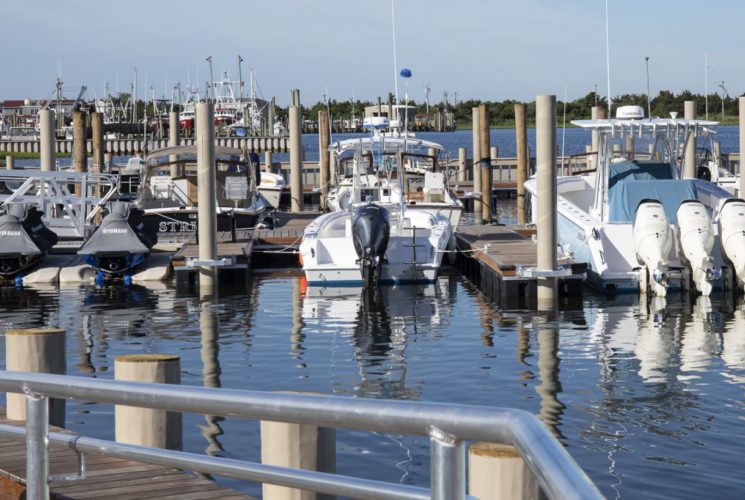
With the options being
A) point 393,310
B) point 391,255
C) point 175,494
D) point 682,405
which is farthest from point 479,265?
point 175,494

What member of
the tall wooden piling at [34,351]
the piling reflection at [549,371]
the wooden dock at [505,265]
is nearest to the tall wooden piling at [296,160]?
the wooden dock at [505,265]

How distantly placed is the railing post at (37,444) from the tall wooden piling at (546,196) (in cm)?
1364

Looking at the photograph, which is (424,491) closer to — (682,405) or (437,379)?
(682,405)

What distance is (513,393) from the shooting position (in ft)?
38.2

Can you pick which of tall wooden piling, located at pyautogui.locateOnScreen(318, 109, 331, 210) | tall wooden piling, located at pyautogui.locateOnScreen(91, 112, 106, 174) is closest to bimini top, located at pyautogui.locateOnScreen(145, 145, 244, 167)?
tall wooden piling, located at pyautogui.locateOnScreen(318, 109, 331, 210)

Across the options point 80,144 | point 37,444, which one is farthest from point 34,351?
point 80,144

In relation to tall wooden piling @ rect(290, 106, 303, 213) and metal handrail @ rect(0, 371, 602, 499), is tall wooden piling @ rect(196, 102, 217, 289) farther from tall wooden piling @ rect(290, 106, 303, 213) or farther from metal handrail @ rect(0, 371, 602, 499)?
metal handrail @ rect(0, 371, 602, 499)

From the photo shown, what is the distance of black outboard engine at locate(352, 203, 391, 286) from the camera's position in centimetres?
1894

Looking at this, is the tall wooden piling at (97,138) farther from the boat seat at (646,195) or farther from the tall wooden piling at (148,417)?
the tall wooden piling at (148,417)

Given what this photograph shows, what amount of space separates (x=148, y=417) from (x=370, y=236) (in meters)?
12.2

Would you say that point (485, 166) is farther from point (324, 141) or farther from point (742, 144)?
point (742, 144)

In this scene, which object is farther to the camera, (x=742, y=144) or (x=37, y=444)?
(x=742, y=144)

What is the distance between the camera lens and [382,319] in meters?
17.0

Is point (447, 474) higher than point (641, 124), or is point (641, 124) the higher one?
point (641, 124)
